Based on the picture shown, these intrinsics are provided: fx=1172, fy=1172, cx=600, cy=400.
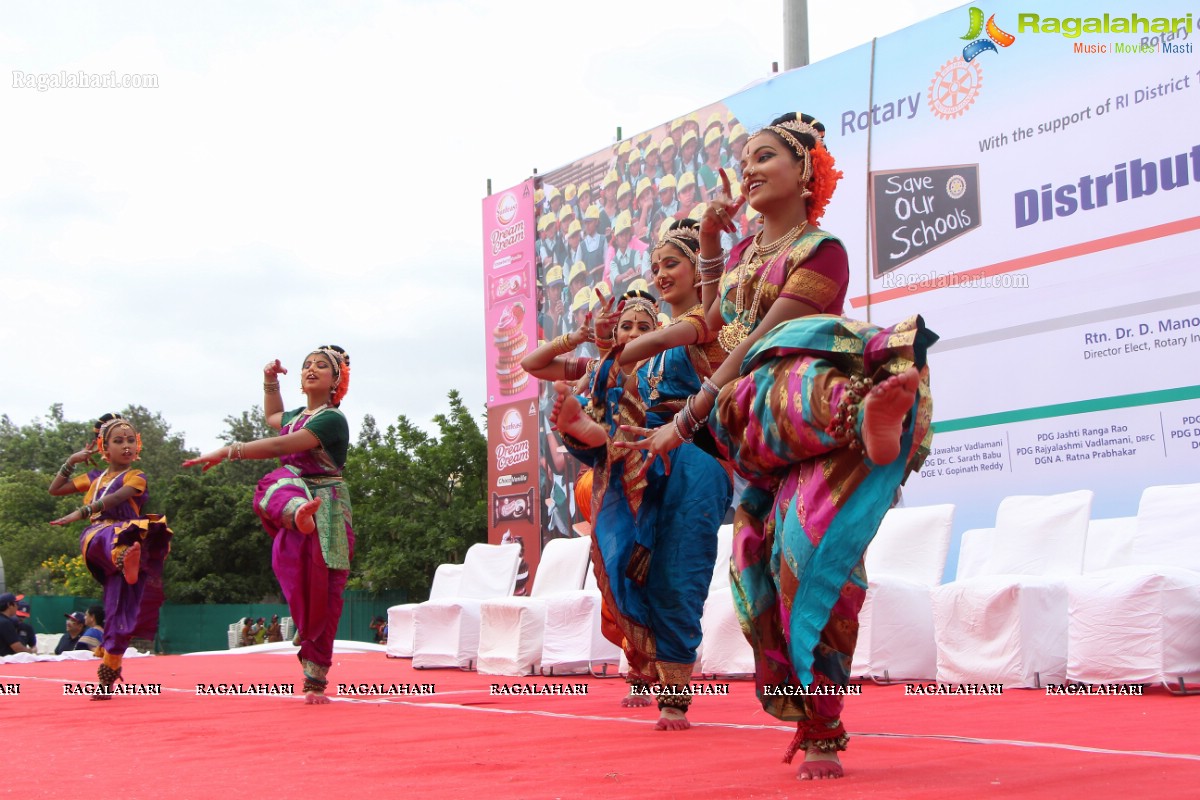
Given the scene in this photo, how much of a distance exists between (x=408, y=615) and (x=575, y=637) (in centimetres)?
296

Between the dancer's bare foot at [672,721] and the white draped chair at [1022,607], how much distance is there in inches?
90.2

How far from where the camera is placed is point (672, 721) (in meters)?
3.67

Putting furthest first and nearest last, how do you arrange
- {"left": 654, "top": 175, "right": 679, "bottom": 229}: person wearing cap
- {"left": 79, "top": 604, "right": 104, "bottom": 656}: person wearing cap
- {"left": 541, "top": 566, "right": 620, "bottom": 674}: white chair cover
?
1. {"left": 79, "top": 604, "right": 104, "bottom": 656}: person wearing cap
2. {"left": 654, "top": 175, "right": 679, "bottom": 229}: person wearing cap
3. {"left": 541, "top": 566, "right": 620, "bottom": 674}: white chair cover

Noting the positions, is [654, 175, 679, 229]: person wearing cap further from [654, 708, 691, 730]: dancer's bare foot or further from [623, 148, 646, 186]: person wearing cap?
[654, 708, 691, 730]: dancer's bare foot

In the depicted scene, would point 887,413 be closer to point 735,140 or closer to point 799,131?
point 799,131

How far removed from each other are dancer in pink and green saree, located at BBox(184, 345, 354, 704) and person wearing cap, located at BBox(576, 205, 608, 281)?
5.65m

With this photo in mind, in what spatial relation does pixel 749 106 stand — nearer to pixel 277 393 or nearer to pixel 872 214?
pixel 872 214

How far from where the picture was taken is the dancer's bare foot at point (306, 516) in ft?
16.9

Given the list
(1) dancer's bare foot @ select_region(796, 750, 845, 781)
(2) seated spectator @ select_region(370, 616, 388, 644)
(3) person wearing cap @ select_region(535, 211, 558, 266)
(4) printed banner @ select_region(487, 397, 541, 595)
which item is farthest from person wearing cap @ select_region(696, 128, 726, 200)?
(2) seated spectator @ select_region(370, 616, 388, 644)

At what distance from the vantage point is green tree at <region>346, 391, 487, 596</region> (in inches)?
837

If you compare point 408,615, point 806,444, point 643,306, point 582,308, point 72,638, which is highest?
point 582,308

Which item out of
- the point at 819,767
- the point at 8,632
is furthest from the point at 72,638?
the point at 819,767

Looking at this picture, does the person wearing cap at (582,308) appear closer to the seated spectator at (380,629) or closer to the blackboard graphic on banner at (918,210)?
the blackboard graphic on banner at (918,210)

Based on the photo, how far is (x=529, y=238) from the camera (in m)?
11.9
